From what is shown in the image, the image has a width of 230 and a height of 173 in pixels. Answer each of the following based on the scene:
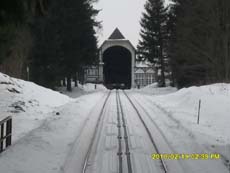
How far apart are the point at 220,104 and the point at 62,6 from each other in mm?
20617

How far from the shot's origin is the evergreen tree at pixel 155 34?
155 ft

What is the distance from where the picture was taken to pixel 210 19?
26.3 metres

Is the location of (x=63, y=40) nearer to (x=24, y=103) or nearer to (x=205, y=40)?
(x=205, y=40)

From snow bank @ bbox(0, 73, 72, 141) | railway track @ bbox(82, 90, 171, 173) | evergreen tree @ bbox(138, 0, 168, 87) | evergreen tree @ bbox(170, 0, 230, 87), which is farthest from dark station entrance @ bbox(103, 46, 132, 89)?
railway track @ bbox(82, 90, 171, 173)

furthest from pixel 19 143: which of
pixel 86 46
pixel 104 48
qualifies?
pixel 104 48

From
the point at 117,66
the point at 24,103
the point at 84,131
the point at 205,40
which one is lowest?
the point at 84,131

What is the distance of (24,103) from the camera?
17.6 meters

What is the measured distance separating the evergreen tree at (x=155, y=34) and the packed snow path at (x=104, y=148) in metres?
32.8

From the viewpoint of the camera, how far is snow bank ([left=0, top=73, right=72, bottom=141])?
1411 cm

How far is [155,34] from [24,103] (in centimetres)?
3277

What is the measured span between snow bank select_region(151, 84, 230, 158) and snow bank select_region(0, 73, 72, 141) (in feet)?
19.1
